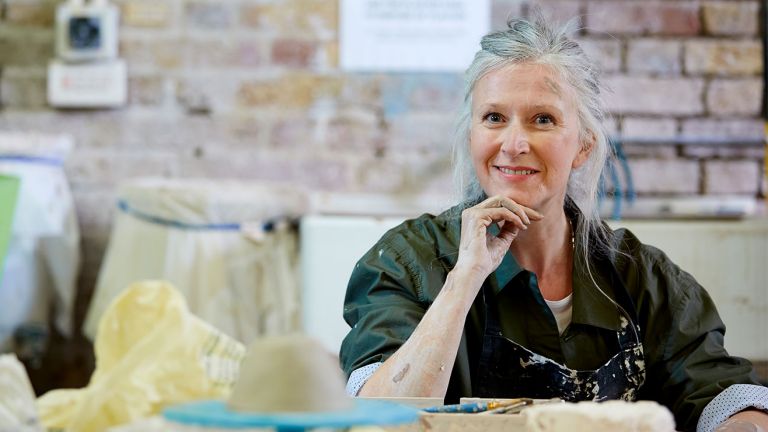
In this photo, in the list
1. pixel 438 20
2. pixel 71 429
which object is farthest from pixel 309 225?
pixel 71 429

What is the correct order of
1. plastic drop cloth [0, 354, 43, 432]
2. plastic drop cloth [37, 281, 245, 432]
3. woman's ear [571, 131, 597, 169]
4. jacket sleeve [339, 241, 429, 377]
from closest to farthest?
1. plastic drop cloth [0, 354, 43, 432]
2. plastic drop cloth [37, 281, 245, 432]
3. jacket sleeve [339, 241, 429, 377]
4. woman's ear [571, 131, 597, 169]

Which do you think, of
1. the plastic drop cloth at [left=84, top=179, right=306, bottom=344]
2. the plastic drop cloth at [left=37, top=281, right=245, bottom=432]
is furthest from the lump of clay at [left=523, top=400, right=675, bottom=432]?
the plastic drop cloth at [left=84, top=179, right=306, bottom=344]

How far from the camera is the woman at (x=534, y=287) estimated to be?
5.61 feet

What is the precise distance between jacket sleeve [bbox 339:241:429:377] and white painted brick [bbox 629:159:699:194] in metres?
2.20

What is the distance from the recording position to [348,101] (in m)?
3.81

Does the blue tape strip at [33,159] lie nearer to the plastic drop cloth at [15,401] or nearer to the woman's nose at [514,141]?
the woman's nose at [514,141]

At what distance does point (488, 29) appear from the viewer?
382cm

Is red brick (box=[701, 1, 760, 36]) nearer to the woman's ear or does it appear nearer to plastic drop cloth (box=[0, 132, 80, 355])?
the woman's ear

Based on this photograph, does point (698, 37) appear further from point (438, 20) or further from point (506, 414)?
point (506, 414)

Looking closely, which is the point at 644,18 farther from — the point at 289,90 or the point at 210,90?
the point at 210,90

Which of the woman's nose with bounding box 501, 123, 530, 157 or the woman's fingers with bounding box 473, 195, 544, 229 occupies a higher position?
the woman's nose with bounding box 501, 123, 530, 157

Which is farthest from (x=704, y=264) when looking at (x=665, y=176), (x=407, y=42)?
(x=407, y=42)

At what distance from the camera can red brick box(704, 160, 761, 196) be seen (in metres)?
3.82

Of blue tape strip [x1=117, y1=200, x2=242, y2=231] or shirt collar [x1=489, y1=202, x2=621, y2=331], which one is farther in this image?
blue tape strip [x1=117, y1=200, x2=242, y2=231]
